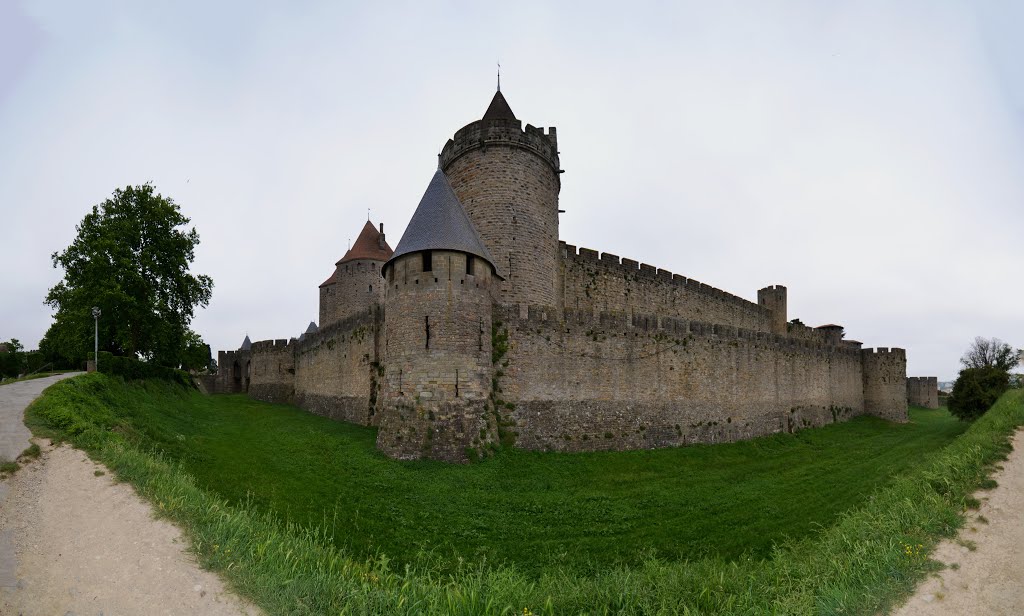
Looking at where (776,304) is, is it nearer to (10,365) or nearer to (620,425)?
(620,425)

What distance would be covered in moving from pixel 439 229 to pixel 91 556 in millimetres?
11491

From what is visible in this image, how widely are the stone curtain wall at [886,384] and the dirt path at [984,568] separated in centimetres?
3062

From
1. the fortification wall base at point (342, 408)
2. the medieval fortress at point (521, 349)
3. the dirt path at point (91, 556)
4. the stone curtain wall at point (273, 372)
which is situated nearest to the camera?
the dirt path at point (91, 556)

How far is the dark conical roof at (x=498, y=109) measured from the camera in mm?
21172

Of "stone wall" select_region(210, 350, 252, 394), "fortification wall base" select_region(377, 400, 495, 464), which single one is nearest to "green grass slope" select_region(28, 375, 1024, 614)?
"fortification wall base" select_region(377, 400, 495, 464)

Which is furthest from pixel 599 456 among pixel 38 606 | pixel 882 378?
pixel 882 378

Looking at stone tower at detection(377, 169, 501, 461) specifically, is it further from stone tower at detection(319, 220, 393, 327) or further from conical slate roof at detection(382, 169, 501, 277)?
stone tower at detection(319, 220, 393, 327)

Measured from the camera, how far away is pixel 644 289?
2716 cm

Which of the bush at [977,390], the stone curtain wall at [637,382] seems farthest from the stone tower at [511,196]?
the bush at [977,390]

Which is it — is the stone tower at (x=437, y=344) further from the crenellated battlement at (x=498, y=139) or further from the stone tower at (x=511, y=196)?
the crenellated battlement at (x=498, y=139)

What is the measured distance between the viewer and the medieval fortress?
1505 centimetres

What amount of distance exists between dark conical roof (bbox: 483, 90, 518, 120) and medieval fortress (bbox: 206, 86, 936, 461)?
0.09 metres

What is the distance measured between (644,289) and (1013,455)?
733 inches

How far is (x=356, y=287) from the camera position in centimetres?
Result: 3462
